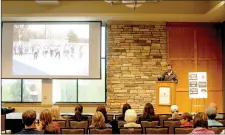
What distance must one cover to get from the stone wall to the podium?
2.00 meters

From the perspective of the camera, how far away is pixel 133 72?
1012cm

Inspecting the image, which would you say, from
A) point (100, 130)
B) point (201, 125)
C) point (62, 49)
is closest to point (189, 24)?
point (62, 49)

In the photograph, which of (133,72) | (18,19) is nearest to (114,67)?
(133,72)

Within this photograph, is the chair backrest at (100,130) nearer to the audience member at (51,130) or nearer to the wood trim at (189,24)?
the audience member at (51,130)

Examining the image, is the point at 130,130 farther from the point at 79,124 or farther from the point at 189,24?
the point at 189,24

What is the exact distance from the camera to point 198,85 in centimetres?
848

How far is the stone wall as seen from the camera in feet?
33.1

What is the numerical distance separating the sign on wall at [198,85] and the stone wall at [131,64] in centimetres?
174

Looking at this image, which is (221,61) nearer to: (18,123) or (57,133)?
(18,123)

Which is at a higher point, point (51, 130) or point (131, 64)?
point (131, 64)

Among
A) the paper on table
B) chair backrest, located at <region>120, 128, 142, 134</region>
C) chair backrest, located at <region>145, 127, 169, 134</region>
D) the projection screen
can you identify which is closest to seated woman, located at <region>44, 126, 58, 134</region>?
chair backrest, located at <region>120, 128, 142, 134</region>

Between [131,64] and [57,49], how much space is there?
2.20m

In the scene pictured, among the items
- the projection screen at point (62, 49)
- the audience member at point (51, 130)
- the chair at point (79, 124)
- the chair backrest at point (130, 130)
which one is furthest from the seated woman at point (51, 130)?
the projection screen at point (62, 49)

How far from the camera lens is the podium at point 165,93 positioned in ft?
26.3
